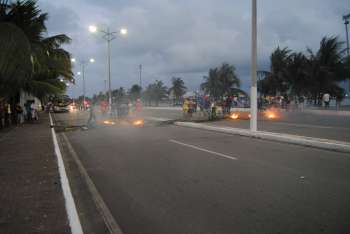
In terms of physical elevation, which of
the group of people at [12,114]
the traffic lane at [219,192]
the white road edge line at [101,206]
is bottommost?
the white road edge line at [101,206]

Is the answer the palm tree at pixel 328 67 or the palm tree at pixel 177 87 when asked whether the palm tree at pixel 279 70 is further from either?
the palm tree at pixel 177 87

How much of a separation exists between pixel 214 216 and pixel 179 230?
668 mm

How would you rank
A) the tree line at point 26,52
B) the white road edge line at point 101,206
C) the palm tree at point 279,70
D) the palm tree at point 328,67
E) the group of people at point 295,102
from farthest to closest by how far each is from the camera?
the palm tree at point 279,70 < the palm tree at point 328,67 < the group of people at point 295,102 < the tree line at point 26,52 < the white road edge line at point 101,206

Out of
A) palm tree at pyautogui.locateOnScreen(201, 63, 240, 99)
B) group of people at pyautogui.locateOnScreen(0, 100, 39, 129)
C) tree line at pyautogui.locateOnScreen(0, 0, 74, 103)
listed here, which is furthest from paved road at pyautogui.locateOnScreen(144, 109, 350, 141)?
palm tree at pyautogui.locateOnScreen(201, 63, 240, 99)

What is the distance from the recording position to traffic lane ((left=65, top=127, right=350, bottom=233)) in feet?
14.2

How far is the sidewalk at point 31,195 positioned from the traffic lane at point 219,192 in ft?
2.79

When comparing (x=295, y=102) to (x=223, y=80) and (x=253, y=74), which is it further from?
(x=253, y=74)

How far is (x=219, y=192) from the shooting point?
5.69 m

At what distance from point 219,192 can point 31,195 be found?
3.40 m

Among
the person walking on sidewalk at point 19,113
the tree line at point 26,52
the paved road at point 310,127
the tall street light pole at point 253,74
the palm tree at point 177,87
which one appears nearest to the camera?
the tree line at point 26,52

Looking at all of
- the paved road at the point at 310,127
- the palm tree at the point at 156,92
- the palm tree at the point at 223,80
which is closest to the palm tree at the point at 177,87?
the palm tree at the point at 156,92

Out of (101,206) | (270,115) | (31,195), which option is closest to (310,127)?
(270,115)

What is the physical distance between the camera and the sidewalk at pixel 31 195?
435 centimetres

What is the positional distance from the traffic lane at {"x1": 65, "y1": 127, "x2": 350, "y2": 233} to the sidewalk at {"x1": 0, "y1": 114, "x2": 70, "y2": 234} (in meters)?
0.85
